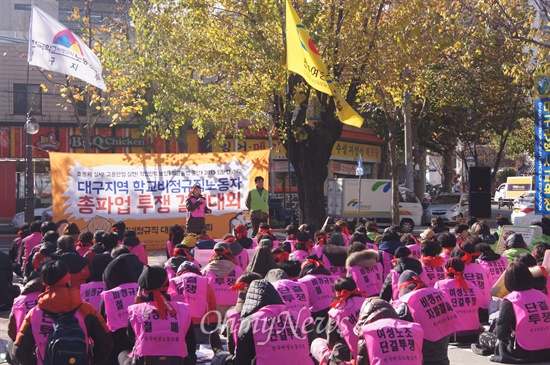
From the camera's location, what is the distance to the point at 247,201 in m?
16.9

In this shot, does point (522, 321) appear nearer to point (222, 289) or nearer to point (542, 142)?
point (222, 289)

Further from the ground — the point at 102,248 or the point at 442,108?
the point at 442,108

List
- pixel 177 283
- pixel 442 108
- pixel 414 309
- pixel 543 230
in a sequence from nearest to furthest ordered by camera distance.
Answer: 1. pixel 414 309
2. pixel 177 283
3. pixel 543 230
4. pixel 442 108

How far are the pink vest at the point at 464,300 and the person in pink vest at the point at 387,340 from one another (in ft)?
10.7

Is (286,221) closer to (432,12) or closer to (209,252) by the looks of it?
(432,12)

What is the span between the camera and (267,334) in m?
6.34

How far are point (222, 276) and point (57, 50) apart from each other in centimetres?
1193

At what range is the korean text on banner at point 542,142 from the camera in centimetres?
1609

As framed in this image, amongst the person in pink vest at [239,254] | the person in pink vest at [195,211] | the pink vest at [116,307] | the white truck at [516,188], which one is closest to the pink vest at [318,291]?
the pink vest at [116,307]

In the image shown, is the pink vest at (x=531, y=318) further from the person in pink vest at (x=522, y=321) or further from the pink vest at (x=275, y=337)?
the pink vest at (x=275, y=337)

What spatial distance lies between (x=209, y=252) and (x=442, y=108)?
92.4ft

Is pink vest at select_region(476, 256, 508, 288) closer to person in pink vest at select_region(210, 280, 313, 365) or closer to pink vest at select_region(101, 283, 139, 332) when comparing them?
person in pink vest at select_region(210, 280, 313, 365)

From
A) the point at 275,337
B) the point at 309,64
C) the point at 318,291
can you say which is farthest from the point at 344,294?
the point at 309,64

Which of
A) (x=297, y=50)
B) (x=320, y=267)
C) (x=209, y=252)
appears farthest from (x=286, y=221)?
(x=320, y=267)
